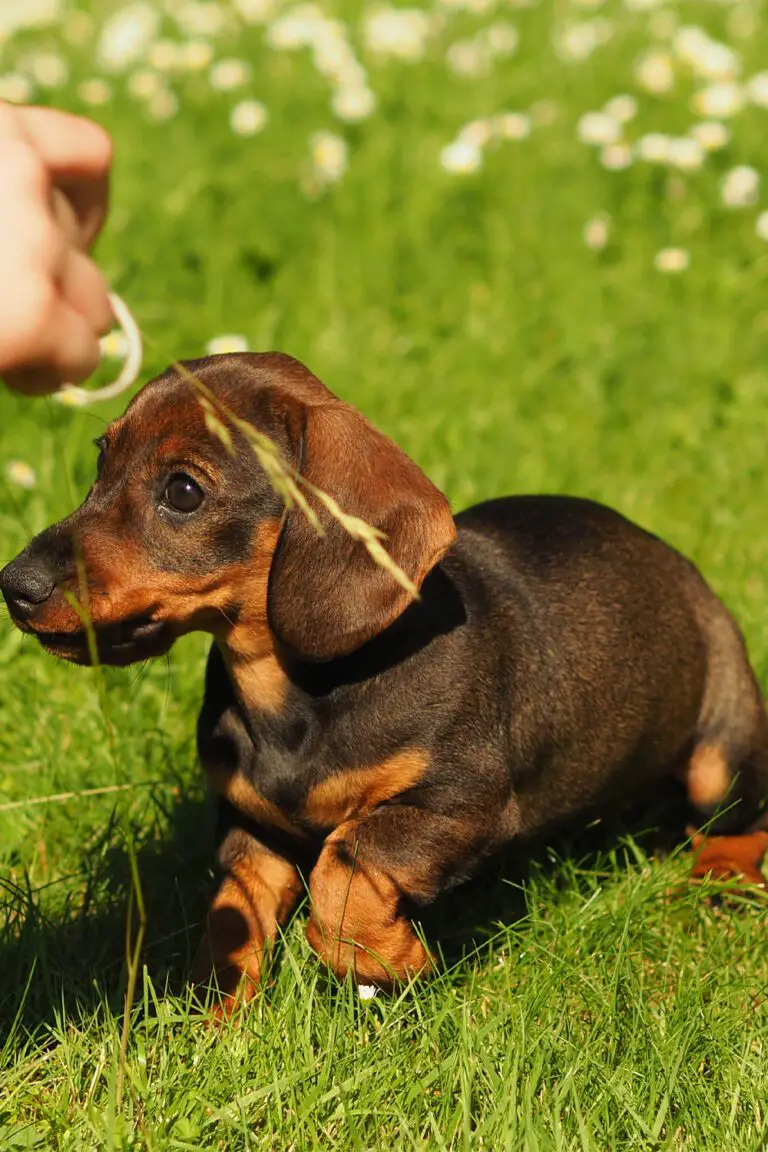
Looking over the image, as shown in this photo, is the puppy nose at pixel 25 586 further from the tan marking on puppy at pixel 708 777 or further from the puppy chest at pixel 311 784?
the tan marking on puppy at pixel 708 777

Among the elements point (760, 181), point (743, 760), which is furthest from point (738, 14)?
point (743, 760)

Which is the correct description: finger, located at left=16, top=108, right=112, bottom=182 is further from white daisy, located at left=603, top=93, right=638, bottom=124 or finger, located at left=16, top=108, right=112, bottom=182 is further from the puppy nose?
white daisy, located at left=603, top=93, right=638, bottom=124

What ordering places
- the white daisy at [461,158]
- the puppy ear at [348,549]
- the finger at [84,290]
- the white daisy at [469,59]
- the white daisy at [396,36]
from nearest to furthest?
the finger at [84,290] → the puppy ear at [348,549] → the white daisy at [461,158] → the white daisy at [396,36] → the white daisy at [469,59]

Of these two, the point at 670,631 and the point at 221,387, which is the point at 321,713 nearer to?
the point at 221,387

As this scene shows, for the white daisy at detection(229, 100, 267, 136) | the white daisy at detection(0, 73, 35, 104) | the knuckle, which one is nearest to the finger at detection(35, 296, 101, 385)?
the knuckle

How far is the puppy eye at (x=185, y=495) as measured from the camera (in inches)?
115

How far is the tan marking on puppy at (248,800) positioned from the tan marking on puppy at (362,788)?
82mm

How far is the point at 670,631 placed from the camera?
3697 mm

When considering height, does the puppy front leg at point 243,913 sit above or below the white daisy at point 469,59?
below

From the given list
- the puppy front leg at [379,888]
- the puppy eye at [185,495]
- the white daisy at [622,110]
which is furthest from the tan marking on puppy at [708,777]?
the white daisy at [622,110]

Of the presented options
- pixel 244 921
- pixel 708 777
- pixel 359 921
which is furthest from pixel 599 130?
pixel 359 921

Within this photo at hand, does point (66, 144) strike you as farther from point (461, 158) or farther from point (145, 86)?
point (145, 86)

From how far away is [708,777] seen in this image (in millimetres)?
3863

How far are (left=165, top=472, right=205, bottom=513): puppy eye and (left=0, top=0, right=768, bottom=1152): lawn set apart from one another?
0.91 ft
